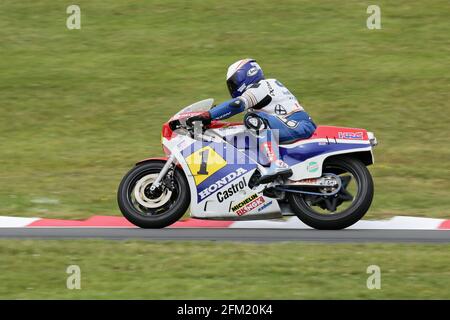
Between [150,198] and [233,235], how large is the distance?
3.40 ft

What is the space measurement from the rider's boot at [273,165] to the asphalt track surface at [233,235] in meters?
0.61

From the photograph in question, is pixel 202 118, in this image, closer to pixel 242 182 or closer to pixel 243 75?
pixel 243 75

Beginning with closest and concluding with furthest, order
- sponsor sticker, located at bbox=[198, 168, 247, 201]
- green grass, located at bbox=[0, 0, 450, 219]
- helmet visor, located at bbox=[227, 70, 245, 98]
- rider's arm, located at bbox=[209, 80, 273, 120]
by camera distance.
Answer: rider's arm, located at bbox=[209, 80, 273, 120] → sponsor sticker, located at bbox=[198, 168, 247, 201] → helmet visor, located at bbox=[227, 70, 245, 98] → green grass, located at bbox=[0, 0, 450, 219]

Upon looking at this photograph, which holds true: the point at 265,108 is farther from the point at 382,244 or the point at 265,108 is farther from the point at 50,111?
the point at 50,111

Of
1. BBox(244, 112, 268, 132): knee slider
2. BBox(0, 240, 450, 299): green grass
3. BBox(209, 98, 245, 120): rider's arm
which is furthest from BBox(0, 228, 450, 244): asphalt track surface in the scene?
BBox(209, 98, 245, 120): rider's arm

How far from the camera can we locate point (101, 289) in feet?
30.4

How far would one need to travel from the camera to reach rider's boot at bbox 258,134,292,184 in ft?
38.6

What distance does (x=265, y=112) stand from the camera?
39.6ft

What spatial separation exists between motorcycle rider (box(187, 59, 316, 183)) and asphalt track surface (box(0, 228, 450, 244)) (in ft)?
2.17

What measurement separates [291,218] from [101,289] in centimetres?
413

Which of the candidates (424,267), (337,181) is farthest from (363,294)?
(337,181)

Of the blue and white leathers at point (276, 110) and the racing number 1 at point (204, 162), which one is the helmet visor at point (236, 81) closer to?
the blue and white leathers at point (276, 110)

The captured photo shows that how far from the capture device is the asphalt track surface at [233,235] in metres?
11.3

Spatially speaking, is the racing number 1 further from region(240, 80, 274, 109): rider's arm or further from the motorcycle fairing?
region(240, 80, 274, 109): rider's arm
